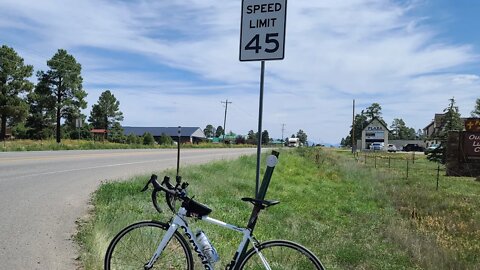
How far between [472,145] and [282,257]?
1249 inches

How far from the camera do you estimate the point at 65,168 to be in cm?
1705

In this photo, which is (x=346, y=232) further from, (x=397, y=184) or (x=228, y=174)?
(x=397, y=184)

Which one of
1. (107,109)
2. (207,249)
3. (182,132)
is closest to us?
(207,249)

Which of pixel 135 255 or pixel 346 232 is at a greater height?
pixel 135 255

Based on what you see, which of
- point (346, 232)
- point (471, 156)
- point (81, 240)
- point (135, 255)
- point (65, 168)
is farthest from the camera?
point (471, 156)

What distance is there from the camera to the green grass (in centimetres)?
711

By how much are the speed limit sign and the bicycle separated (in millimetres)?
1735

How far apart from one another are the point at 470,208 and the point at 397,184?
6859 millimetres

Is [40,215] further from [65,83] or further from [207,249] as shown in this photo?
[65,83]

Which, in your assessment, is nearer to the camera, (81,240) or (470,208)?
(81,240)

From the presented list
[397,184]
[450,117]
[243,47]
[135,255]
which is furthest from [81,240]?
[450,117]

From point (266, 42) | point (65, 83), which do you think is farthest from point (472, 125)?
point (65, 83)

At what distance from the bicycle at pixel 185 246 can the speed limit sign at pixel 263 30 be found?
1.73 meters

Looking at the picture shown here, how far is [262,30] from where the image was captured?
5473 mm
